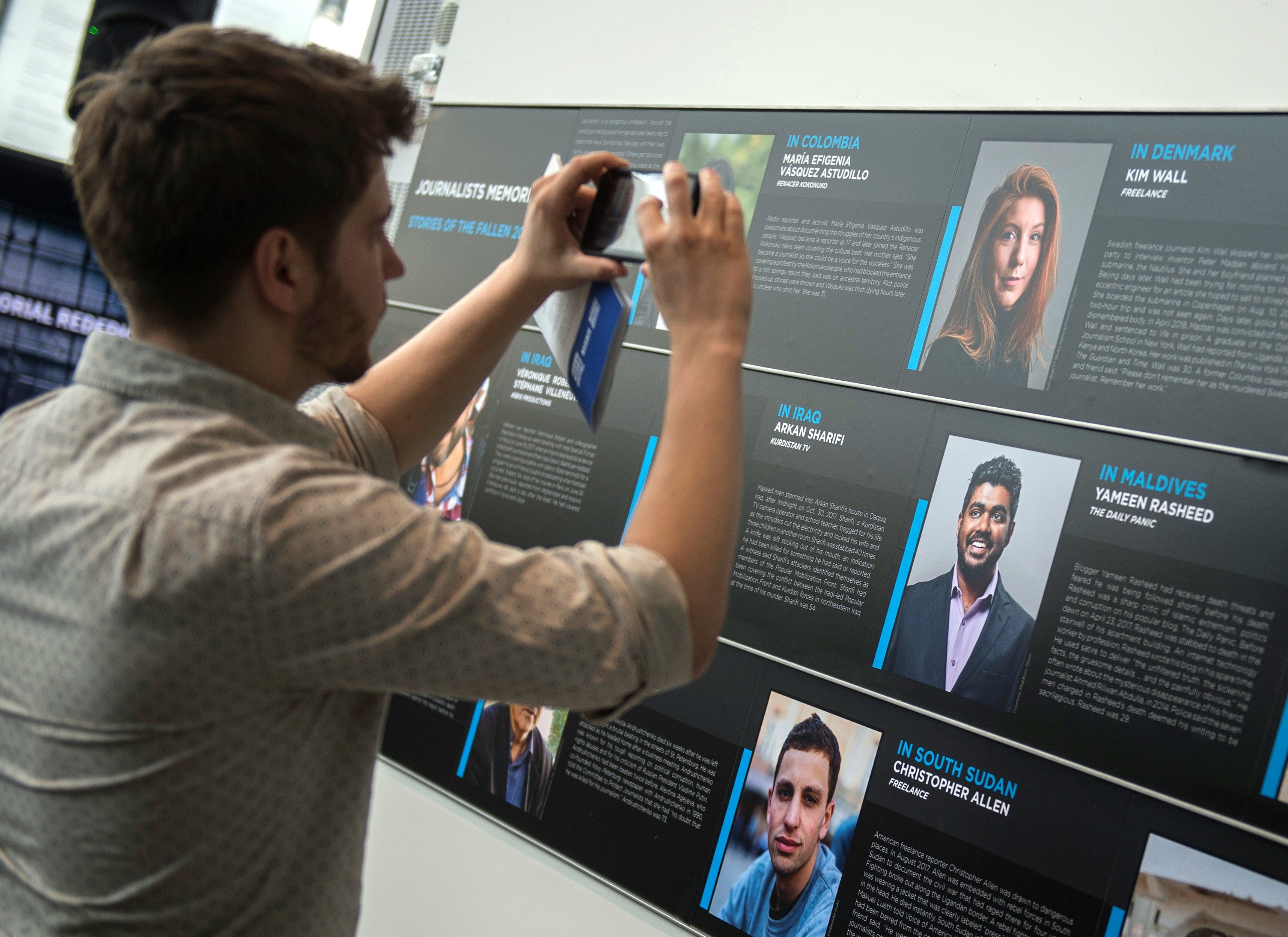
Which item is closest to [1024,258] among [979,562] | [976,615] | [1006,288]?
[1006,288]

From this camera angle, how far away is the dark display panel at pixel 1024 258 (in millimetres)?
1665

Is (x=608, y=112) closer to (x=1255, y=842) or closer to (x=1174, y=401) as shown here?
(x=1174, y=401)

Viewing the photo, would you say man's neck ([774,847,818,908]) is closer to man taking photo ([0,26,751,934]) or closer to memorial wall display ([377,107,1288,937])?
memorial wall display ([377,107,1288,937])

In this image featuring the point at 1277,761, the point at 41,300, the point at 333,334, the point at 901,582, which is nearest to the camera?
the point at 333,334

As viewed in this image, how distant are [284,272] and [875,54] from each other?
5.54ft

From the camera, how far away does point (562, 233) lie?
4.01 feet

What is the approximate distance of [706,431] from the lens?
884 mm

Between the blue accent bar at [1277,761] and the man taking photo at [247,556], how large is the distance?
48.0 inches

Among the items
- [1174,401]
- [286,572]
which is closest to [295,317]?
[286,572]

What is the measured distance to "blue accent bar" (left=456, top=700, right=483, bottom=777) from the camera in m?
2.51

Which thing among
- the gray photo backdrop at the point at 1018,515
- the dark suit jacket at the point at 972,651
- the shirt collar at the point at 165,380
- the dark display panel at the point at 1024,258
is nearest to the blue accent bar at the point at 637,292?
the dark display panel at the point at 1024,258

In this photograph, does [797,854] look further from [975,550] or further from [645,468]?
[645,468]

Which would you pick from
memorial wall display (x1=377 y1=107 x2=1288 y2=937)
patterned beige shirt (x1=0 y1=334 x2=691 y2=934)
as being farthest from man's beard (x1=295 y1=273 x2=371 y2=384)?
memorial wall display (x1=377 y1=107 x2=1288 y2=937)

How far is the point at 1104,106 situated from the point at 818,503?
0.98 m
